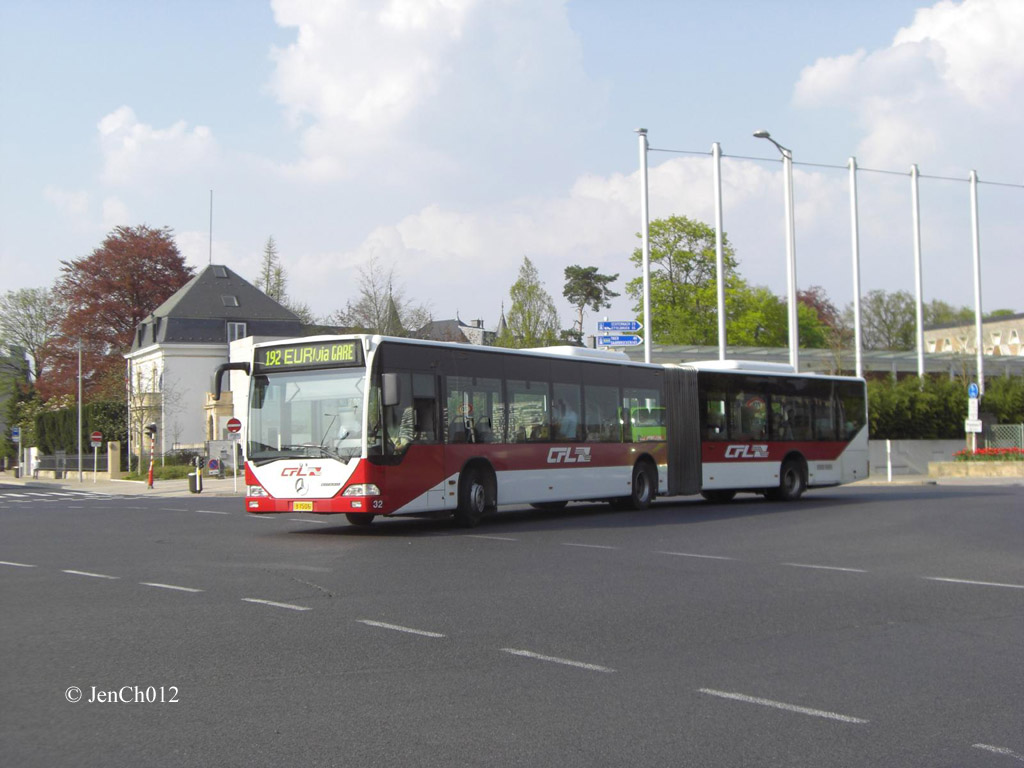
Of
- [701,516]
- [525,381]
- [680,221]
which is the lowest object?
[701,516]

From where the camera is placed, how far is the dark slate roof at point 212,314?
75.8 metres

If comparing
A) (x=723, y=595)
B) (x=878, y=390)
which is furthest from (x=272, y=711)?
(x=878, y=390)

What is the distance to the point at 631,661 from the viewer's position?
25.5 ft

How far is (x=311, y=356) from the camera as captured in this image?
17891mm

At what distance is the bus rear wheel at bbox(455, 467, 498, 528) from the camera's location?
747 inches

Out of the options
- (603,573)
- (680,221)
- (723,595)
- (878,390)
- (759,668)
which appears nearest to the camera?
(759,668)

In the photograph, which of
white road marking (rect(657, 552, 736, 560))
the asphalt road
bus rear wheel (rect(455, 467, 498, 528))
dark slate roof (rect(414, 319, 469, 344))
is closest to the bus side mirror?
the asphalt road

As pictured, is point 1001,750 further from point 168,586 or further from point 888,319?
point 888,319

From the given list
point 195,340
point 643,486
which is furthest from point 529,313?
point 643,486

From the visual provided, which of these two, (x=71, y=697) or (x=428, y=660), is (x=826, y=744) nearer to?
(x=428, y=660)

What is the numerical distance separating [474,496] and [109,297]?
64447 millimetres

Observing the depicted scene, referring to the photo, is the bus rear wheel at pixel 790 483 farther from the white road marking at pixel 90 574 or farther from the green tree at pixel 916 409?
the green tree at pixel 916 409

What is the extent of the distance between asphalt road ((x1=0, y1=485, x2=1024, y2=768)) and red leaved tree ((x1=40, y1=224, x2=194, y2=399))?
61962mm

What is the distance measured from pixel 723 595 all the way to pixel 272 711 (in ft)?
19.5
